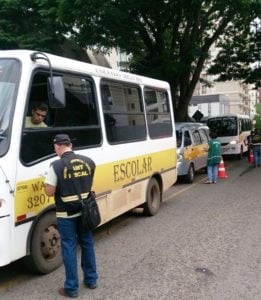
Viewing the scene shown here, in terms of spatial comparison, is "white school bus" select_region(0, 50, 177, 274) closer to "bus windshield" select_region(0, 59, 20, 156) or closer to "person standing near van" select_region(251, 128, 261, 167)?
"bus windshield" select_region(0, 59, 20, 156)

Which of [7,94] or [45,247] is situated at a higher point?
[7,94]

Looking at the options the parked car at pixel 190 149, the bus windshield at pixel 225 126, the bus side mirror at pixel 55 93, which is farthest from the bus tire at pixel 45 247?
the bus windshield at pixel 225 126

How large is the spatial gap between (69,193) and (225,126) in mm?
20980

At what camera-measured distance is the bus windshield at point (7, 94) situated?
543 cm

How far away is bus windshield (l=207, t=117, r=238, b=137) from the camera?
25094mm

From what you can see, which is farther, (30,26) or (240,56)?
(240,56)

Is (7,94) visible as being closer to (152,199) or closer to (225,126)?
(152,199)

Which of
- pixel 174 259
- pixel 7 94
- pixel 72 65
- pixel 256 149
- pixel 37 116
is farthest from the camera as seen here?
pixel 256 149

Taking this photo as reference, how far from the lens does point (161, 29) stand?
22438 mm

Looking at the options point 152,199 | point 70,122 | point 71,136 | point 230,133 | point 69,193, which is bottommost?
point 152,199

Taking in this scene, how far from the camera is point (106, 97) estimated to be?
25.2 ft

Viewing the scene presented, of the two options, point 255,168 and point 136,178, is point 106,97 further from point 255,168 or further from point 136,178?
point 255,168

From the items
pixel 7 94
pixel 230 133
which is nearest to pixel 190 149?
pixel 230 133

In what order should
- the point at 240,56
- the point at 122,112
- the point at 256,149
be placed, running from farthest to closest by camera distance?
the point at 240,56, the point at 256,149, the point at 122,112
